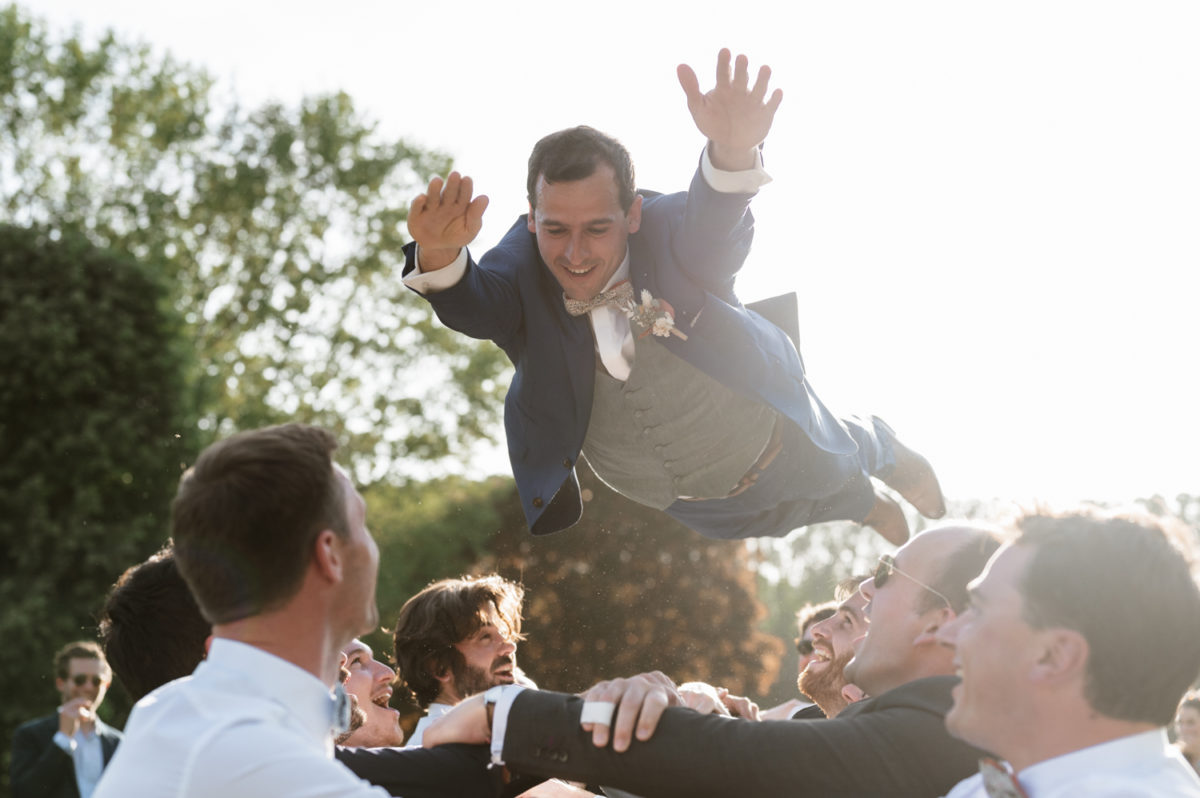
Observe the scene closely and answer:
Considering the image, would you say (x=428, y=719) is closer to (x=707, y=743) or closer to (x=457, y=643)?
(x=457, y=643)

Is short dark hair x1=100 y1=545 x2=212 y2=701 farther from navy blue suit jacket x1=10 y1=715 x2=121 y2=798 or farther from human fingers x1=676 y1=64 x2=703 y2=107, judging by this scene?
navy blue suit jacket x1=10 y1=715 x2=121 y2=798

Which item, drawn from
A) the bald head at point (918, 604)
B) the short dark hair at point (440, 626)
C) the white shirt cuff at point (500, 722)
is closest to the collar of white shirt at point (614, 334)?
the short dark hair at point (440, 626)

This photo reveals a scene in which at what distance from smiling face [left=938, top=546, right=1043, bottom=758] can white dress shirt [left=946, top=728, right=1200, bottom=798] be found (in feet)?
0.31

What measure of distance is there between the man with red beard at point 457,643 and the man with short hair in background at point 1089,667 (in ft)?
7.21

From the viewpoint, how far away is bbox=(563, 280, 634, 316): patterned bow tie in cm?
439

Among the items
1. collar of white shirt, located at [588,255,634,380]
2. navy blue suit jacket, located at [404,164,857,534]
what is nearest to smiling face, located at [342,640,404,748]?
navy blue suit jacket, located at [404,164,857,534]

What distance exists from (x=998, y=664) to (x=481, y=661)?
90.9 inches

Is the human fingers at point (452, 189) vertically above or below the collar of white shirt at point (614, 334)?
above

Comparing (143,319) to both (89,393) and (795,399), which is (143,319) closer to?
(89,393)

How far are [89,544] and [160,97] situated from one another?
9.68 meters

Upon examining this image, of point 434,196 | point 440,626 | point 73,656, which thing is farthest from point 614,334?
point 73,656

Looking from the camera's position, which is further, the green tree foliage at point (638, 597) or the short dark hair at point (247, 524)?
the green tree foliage at point (638, 597)

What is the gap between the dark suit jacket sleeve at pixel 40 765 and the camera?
841cm

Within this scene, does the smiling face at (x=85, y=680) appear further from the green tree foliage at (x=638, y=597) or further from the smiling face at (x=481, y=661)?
the green tree foliage at (x=638, y=597)
